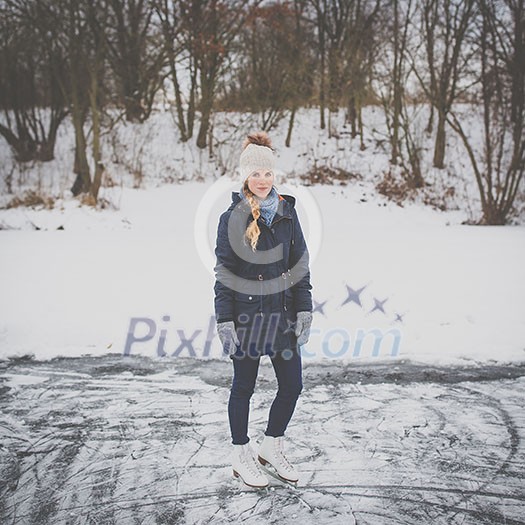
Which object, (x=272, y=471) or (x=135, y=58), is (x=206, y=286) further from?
(x=135, y=58)

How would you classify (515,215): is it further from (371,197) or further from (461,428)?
(461,428)

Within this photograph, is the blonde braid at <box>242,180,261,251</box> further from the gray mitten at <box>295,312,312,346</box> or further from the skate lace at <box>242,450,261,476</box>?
the skate lace at <box>242,450,261,476</box>

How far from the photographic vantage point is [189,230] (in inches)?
347

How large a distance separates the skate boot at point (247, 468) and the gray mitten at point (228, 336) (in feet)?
1.89

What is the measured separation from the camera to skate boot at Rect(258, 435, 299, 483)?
8.57 ft

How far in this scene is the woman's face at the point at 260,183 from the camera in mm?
2557

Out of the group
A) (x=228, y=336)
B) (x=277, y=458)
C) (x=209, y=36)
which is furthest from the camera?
(x=209, y=36)

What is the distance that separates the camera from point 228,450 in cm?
296

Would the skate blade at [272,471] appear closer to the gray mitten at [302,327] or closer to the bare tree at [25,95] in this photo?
the gray mitten at [302,327]

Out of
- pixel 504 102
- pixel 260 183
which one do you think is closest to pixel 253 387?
pixel 260 183

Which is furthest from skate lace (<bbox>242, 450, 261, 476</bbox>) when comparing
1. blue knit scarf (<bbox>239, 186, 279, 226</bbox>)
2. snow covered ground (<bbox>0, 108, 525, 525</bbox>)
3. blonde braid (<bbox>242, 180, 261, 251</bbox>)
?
blue knit scarf (<bbox>239, 186, 279, 226</bbox>)

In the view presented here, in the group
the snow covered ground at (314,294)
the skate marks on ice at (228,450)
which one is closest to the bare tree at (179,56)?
the snow covered ground at (314,294)

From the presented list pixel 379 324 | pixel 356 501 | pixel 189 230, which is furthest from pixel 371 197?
pixel 356 501

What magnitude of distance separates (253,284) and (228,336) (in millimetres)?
280
